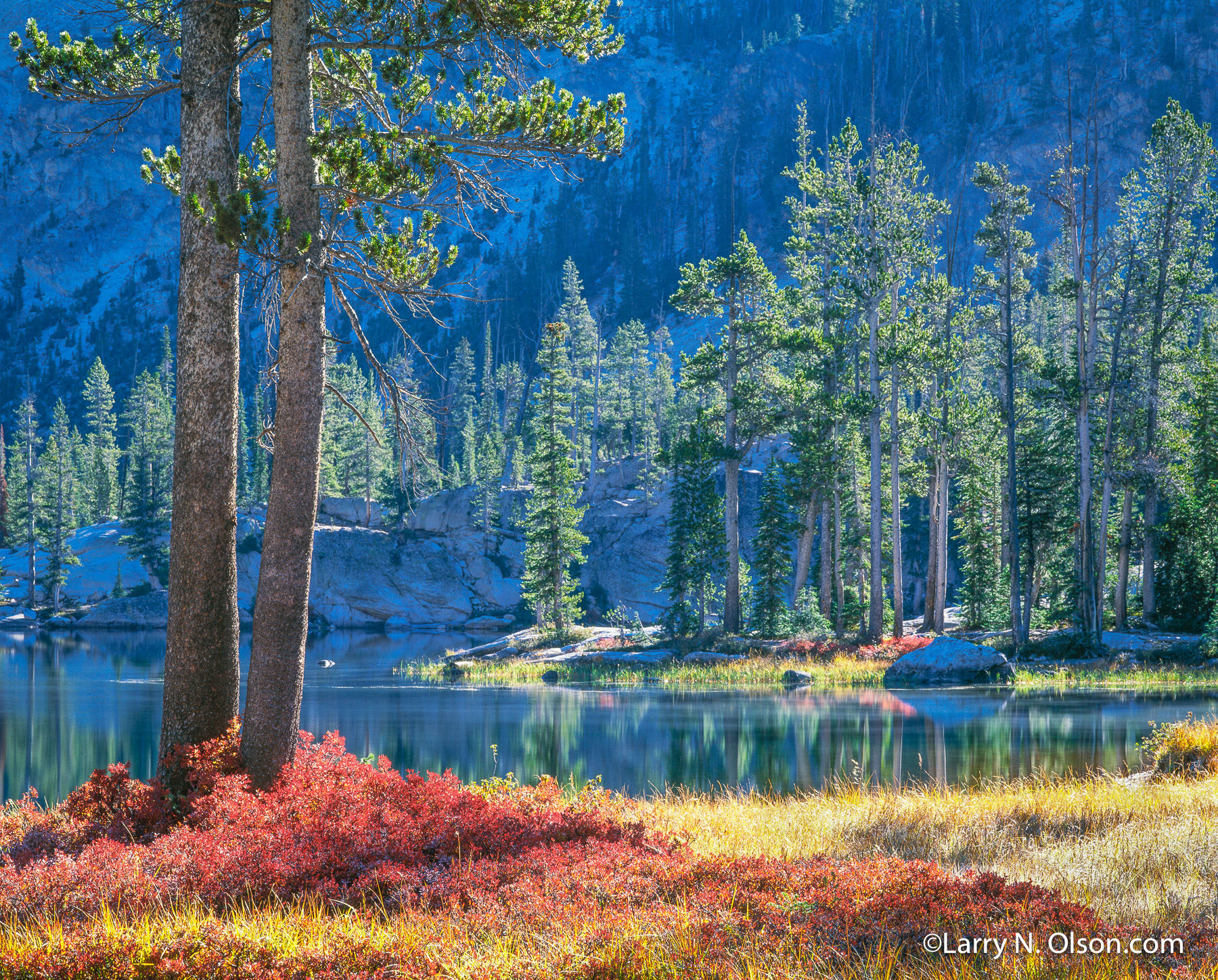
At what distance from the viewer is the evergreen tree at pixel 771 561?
38.5 m

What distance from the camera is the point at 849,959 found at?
4430 mm

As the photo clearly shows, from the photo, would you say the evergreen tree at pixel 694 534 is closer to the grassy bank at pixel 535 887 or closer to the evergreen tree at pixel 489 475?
the grassy bank at pixel 535 887

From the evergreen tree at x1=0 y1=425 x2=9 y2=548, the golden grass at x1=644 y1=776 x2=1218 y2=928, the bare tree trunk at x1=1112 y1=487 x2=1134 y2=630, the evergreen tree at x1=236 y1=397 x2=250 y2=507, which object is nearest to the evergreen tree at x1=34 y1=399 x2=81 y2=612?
the evergreen tree at x1=0 y1=425 x2=9 y2=548

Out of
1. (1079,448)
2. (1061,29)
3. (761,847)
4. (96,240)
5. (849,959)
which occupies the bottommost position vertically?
(761,847)

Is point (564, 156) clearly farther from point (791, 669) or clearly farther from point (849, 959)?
point (791, 669)

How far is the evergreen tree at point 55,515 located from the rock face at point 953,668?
65883mm

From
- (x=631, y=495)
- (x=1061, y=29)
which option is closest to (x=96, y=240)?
(x=631, y=495)

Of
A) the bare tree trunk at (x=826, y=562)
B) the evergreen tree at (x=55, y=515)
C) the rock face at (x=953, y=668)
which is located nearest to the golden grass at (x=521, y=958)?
the rock face at (x=953, y=668)

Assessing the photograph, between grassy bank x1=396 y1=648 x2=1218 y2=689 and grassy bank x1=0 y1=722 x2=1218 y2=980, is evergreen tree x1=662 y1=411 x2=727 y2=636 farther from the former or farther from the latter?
grassy bank x1=0 y1=722 x2=1218 y2=980

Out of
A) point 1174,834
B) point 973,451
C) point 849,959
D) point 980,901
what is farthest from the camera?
point 973,451

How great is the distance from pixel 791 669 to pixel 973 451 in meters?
13.1

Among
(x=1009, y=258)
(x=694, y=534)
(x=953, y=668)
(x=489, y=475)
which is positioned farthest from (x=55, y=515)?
(x=1009, y=258)

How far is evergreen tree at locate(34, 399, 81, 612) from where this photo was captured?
7206cm

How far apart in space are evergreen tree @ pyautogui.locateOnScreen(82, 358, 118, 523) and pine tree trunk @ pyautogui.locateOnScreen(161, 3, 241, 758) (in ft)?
290
